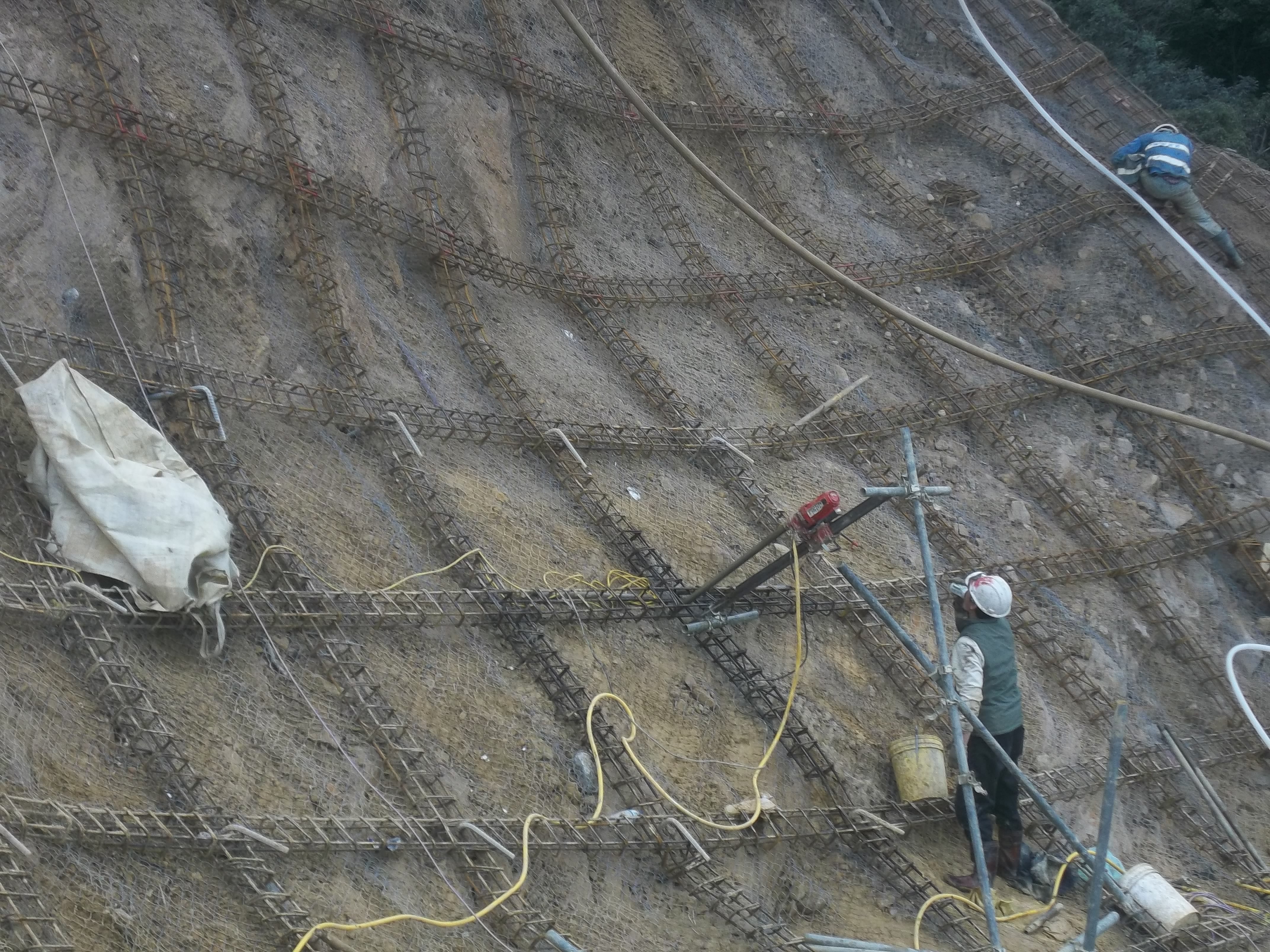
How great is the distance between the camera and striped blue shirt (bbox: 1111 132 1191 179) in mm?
15430

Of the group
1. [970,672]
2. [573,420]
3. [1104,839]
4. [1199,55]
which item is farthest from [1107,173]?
[1104,839]

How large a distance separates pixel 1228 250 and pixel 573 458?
917cm

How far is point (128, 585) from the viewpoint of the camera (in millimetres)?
8070

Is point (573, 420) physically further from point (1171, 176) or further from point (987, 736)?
point (1171, 176)

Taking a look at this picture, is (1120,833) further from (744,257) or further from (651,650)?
(744,257)

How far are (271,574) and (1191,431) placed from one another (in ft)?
34.0

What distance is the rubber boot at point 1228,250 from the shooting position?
15.4 metres

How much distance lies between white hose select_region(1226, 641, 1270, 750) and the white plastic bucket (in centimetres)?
271

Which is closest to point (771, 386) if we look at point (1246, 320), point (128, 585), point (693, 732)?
point (693, 732)

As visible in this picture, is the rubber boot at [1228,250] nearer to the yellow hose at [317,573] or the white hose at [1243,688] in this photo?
the white hose at [1243,688]

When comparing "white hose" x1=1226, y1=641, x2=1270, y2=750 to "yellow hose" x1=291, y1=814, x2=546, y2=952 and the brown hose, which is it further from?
"yellow hose" x1=291, y1=814, x2=546, y2=952

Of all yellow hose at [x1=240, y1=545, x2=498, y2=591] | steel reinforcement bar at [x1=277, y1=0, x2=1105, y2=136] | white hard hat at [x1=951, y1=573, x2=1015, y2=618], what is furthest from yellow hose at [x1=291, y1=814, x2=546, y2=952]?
steel reinforcement bar at [x1=277, y1=0, x2=1105, y2=136]

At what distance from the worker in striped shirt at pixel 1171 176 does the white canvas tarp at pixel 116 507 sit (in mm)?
12169

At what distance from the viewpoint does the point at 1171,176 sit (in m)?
15.4
